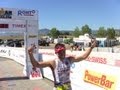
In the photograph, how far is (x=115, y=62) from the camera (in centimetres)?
2106

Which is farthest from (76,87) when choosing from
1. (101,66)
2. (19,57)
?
(19,57)

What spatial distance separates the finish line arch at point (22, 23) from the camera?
795 inches

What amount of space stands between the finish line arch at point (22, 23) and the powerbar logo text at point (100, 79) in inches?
A: 336

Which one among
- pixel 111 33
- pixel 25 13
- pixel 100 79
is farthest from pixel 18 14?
pixel 111 33

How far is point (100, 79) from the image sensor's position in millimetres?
10977

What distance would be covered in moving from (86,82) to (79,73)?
1046 mm

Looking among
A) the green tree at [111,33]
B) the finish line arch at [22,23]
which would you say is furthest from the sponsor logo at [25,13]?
the green tree at [111,33]

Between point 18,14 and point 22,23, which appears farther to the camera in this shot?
point 22,23

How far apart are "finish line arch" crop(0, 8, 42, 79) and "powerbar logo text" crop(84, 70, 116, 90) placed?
28.0 ft

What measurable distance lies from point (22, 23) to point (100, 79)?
1057 centimetres

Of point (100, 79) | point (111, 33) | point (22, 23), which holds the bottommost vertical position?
point (100, 79)

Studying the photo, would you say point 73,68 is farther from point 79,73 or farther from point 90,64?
point 90,64

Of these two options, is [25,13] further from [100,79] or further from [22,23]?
[100,79]

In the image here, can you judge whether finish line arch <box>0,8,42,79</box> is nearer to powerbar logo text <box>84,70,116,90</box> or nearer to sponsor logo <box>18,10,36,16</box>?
sponsor logo <box>18,10,36,16</box>
